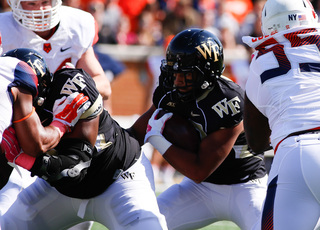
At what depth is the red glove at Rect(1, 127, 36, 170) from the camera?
2.95m

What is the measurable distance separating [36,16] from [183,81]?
1.28 metres

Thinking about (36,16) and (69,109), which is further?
(36,16)

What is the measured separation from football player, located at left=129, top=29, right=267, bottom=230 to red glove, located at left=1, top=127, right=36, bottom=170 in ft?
2.56

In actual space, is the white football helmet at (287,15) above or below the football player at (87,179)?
above

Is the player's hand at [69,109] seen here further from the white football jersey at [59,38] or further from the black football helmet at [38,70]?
the white football jersey at [59,38]

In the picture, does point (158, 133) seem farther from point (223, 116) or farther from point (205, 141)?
point (223, 116)

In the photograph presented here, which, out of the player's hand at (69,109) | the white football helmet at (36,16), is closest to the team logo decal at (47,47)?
the white football helmet at (36,16)

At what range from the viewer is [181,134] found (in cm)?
349

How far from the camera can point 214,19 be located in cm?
1062

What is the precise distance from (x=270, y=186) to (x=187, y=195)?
101 cm

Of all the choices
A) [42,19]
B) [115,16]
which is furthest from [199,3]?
[42,19]

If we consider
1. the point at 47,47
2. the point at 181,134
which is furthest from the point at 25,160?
the point at 47,47

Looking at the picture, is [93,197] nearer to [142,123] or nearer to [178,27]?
[142,123]

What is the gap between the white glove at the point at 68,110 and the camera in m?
3.08
